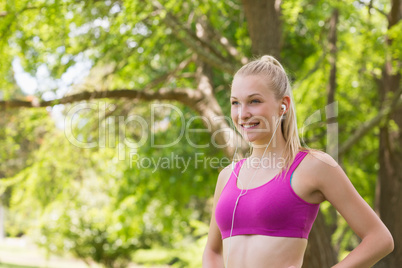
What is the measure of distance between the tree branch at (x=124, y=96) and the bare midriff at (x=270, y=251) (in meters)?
4.29

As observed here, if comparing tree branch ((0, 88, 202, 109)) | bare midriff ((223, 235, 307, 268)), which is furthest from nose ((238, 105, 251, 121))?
tree branch ((0, 88, 202, 109))

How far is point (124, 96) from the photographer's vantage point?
20.1ft

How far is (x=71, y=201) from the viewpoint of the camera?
28.3 feet

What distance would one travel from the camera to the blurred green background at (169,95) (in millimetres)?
6023

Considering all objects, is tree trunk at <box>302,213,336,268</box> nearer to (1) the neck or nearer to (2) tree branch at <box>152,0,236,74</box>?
(2) tree branch at <box>152,0,236,74</box>

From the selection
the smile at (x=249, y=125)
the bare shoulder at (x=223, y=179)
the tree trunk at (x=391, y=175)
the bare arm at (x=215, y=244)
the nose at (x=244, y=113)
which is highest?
the nose at (x=244, y=113)

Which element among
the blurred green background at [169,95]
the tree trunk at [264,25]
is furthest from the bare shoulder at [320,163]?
the tree trunk at [264,25]

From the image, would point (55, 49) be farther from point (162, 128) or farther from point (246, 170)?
point (246, 170)

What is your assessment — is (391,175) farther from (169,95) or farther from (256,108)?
(256,108)

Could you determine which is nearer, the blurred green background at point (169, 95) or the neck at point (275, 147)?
the neck at point (275, 147)

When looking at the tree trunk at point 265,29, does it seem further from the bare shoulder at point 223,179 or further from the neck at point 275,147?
the neck at point 275,147

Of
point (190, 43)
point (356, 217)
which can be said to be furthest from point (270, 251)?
point (190, 43)

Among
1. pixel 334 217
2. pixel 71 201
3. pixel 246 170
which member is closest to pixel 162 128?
pixel 71 201

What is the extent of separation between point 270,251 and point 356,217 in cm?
32
